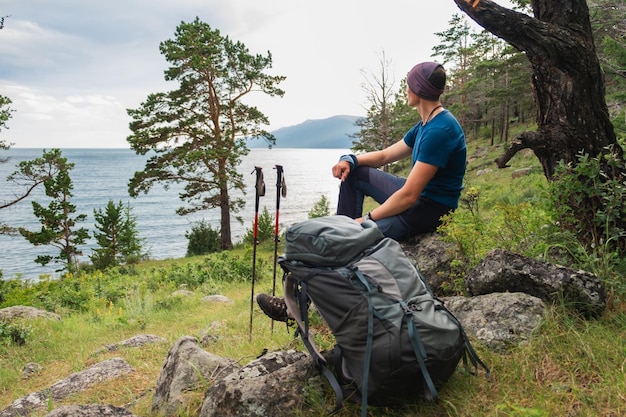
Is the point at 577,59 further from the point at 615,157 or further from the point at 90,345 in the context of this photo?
the point at 90,345

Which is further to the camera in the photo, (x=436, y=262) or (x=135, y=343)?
(x=135, y=343)

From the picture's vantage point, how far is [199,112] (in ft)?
71.4

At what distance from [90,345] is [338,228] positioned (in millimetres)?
5250

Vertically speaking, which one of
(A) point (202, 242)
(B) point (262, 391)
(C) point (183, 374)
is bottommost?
(A) point (202, 242)

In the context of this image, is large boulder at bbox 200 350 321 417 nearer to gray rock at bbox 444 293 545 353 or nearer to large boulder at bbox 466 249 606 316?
gray rock at bbox 444 293 545 353

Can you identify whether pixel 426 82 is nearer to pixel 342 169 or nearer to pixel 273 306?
pixel 342 169

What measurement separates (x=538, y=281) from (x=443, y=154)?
42.9 inches

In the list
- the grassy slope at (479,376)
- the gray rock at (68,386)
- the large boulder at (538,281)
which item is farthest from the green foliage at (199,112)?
the large boulder at (538,281)

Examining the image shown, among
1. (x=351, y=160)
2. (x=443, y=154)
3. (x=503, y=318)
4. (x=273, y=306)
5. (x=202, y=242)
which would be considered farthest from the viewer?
(x=202, y=242)

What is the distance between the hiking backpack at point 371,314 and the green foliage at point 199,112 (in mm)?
18250

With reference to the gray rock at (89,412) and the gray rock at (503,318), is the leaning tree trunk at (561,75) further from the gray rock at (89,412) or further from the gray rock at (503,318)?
the gray rock at (89,412)

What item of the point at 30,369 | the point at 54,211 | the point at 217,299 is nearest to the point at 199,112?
the point at 54,211

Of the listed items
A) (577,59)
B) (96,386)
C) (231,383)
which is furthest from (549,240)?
(96,386)

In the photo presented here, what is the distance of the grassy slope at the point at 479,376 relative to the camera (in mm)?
2088
